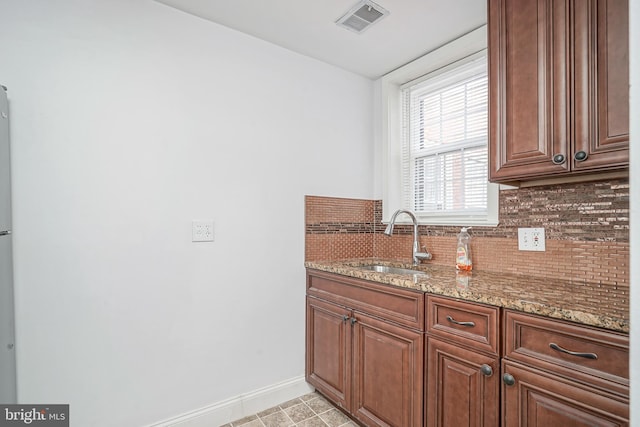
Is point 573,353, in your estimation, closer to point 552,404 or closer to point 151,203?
point 552,404

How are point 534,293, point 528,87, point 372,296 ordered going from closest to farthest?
point 534,293 < point 528,87 < point 372,296

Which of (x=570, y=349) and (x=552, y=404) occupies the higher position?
(x=570, y=349)

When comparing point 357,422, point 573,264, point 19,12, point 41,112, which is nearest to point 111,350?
point 41,112

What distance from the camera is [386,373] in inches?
67.0

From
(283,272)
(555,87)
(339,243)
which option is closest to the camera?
(555,87)

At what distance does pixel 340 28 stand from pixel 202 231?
145cm

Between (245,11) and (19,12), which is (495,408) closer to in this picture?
(245,11)

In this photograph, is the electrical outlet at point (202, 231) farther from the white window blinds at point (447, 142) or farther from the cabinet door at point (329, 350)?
the white window blinds at point (447, 142)

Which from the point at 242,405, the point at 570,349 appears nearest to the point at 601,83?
the point at 570,349

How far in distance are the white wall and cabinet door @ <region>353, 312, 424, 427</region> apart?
0.59 metres

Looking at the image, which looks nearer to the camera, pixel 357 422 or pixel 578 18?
pixel 578 18

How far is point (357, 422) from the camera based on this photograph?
1.96 meters

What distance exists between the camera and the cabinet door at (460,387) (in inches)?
50.3

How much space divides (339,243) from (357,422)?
3.71 ft
